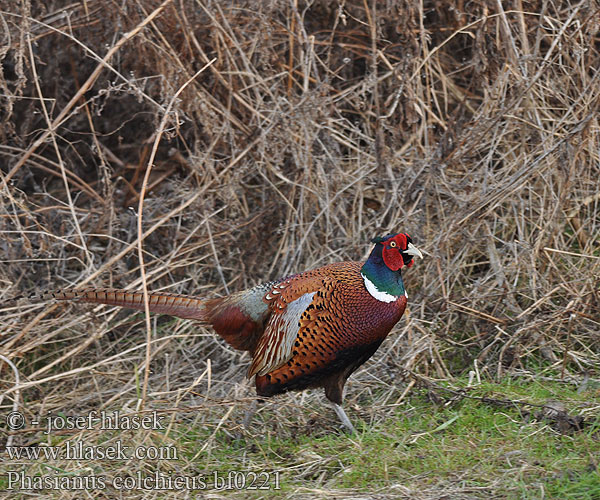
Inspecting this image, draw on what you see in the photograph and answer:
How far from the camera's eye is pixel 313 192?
425 cm

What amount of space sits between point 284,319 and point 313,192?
126cm

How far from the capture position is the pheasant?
9.91 feet

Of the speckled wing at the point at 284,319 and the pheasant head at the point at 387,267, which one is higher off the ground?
the pheasant head at the point at 387,267

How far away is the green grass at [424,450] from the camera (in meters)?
2.55

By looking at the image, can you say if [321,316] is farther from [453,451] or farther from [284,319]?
[453,451]

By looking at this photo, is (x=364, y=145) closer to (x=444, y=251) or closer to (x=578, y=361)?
(x=444, y=251)

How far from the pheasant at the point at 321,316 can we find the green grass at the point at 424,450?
186 mm

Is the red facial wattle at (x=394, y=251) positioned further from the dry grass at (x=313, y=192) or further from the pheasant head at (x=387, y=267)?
the dry grass at (x=313, y=192)

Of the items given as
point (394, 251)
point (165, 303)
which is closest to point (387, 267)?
point (394, 251)

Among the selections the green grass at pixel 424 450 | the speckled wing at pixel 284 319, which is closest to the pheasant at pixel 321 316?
the speckled wing at pixel 284 319

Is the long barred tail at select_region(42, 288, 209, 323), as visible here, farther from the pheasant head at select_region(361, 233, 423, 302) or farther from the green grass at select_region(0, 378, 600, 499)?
the pheasant head at select_region(361, 233, 423, 302)

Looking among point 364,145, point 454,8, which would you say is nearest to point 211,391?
point 364,145

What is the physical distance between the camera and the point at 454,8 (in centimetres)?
443

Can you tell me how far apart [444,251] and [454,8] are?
1.42 metres
